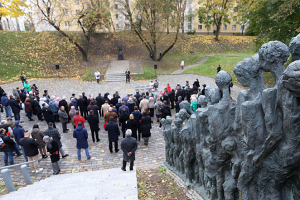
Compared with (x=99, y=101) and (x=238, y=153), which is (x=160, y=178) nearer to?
(x=238, y=153)

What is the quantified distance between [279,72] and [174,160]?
4459 millimetres

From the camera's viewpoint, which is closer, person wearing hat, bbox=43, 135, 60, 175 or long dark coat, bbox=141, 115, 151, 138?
person wearing hat, bbox=43, 135, 60, 175

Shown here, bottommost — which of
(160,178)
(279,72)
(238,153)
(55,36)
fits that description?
(160,178)

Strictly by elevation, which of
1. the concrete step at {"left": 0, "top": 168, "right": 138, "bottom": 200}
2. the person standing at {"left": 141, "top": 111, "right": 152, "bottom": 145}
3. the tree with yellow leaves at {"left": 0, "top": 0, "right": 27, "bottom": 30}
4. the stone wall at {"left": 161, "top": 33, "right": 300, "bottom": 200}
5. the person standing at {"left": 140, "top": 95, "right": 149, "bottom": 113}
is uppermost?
the tree with yellow leaves at {"left": 0, "top": 0, "right": 27, "bottom": 30}

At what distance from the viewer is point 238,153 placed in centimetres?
375

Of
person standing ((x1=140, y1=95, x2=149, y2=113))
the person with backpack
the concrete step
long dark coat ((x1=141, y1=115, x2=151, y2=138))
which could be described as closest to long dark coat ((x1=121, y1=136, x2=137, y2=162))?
the concrete step

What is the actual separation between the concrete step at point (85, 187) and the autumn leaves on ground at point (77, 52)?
58.6 ft

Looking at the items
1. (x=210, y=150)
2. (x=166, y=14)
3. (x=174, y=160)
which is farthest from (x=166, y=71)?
(x=210, y=150)

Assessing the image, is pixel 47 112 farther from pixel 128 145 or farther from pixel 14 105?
pixel 128 145

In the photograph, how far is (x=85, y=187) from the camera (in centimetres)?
583

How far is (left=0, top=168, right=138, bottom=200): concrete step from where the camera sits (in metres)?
5.39

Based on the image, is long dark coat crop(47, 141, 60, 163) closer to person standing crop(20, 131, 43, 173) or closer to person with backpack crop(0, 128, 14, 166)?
person standing crop(20, 131, 43, 173)

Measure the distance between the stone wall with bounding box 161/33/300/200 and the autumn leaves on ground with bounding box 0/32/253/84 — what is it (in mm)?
21011

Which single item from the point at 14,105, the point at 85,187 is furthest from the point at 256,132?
the point at 14,105
